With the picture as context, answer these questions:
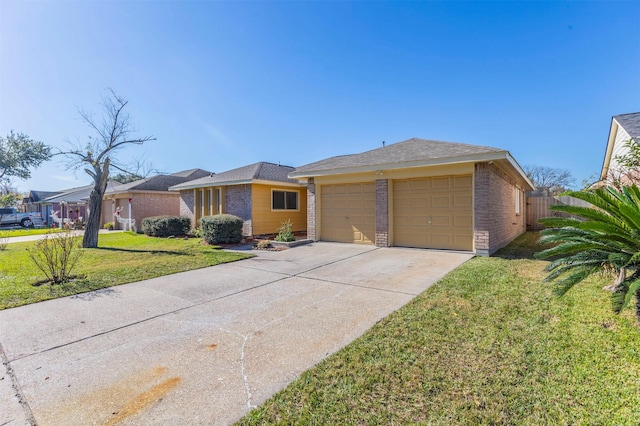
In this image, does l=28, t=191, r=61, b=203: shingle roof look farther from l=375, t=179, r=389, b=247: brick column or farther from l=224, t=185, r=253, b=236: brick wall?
l=375, t=179, r=389, b=247: brick column

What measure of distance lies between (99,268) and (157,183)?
50.8 feet


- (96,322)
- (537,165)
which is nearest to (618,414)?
(96,322)

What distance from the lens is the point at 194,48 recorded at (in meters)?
10.5

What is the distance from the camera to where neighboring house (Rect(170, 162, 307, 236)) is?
1410 cm

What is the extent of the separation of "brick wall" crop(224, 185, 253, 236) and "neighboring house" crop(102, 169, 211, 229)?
8724mm

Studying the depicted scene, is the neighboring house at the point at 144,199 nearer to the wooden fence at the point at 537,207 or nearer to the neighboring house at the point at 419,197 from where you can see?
the neighboring house at the point at 419,197

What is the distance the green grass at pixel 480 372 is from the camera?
211 centimetres

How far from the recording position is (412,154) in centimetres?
992

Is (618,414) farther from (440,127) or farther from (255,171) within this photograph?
(440,127)

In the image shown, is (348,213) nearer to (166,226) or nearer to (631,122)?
(166,226)

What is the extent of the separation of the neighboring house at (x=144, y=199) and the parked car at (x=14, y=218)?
989 cm

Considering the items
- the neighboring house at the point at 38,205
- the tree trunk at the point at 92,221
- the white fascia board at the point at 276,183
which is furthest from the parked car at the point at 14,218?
the white fascia board at the point at 276,183

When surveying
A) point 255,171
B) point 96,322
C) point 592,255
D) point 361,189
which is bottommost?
point 96,322

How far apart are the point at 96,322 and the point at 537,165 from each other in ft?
164
